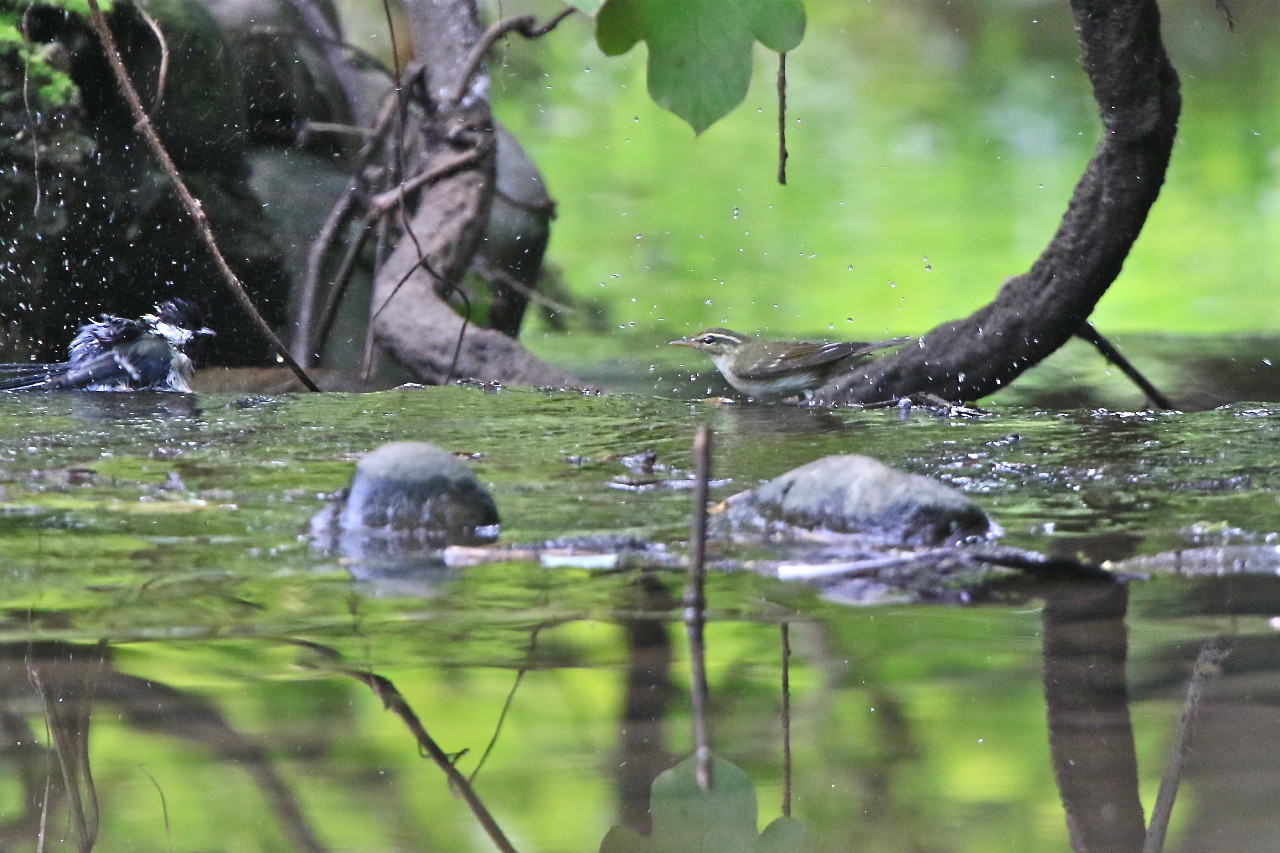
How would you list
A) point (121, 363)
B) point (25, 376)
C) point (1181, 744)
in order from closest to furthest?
point (1181, 744), point (121, 363), point (25, 376)

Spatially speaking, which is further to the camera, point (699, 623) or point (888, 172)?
point (888, 172)

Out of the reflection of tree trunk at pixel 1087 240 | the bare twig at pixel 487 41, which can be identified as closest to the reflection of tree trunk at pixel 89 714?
the reflection of tree trunk at pixel 1087 240

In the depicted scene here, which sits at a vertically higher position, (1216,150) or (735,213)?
(1216,150)

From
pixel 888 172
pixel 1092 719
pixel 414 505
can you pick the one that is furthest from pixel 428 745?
pixel 888 172

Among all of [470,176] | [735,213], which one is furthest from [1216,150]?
[470,176]

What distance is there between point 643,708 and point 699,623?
1.13 ft

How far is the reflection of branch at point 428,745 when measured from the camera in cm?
139

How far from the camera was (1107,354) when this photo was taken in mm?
4973

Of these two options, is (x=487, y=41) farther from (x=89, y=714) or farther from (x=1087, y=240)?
(x=89, y=714)

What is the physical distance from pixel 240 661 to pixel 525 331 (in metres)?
8.79

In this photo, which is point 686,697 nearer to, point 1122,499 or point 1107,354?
point 1122,499

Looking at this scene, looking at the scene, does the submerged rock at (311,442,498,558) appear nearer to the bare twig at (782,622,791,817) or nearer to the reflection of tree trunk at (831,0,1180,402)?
the bare twig at (782,622,791,817)

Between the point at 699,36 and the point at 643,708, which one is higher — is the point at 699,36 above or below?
above

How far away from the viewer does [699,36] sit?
163cm
